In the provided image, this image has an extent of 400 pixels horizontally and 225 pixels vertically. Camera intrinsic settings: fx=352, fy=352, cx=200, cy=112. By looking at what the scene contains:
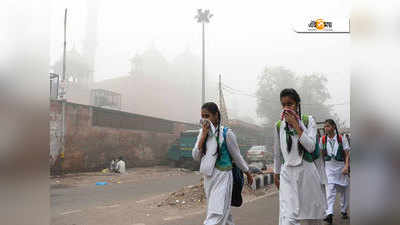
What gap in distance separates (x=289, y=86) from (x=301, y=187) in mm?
20733

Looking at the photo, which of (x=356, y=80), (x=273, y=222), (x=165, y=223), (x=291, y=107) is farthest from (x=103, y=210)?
(x=356, y=80)

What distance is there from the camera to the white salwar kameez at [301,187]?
2.95m

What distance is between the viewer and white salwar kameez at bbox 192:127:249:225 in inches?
126

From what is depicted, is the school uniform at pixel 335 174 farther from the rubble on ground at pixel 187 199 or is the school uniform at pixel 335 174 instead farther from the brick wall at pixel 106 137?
the brick wall at pixel 106 137

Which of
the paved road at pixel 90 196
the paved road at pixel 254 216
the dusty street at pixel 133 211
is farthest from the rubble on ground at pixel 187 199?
the paved road at pixel 90 196

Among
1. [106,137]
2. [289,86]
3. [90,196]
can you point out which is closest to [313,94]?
[289,86]

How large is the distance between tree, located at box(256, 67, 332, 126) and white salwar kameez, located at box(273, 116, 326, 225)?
13.4 m

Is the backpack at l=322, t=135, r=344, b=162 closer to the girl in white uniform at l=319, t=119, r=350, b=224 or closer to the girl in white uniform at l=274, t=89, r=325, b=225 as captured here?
the girl in white uniform at l=319, t=119, r=350, b=224

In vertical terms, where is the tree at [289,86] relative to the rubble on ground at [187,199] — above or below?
above

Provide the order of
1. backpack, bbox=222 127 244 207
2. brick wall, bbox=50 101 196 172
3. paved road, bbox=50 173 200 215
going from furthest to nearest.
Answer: brick wall, bbox=50 101 196 172, paved road, bbox=50 173 200 215, backpack, bbox=222 127 244 207

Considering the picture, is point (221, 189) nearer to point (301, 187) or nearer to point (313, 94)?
point (301, 187)

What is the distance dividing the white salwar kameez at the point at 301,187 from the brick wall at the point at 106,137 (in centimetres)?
1230

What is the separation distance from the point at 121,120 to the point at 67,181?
5.94 meters

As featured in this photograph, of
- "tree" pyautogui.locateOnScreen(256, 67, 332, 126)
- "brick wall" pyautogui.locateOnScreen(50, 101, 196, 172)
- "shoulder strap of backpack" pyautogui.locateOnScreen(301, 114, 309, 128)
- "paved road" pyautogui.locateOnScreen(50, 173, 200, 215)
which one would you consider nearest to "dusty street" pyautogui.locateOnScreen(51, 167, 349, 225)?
"paved road" pyautogui.locateOnScreen(50, 173, 200, 215)
